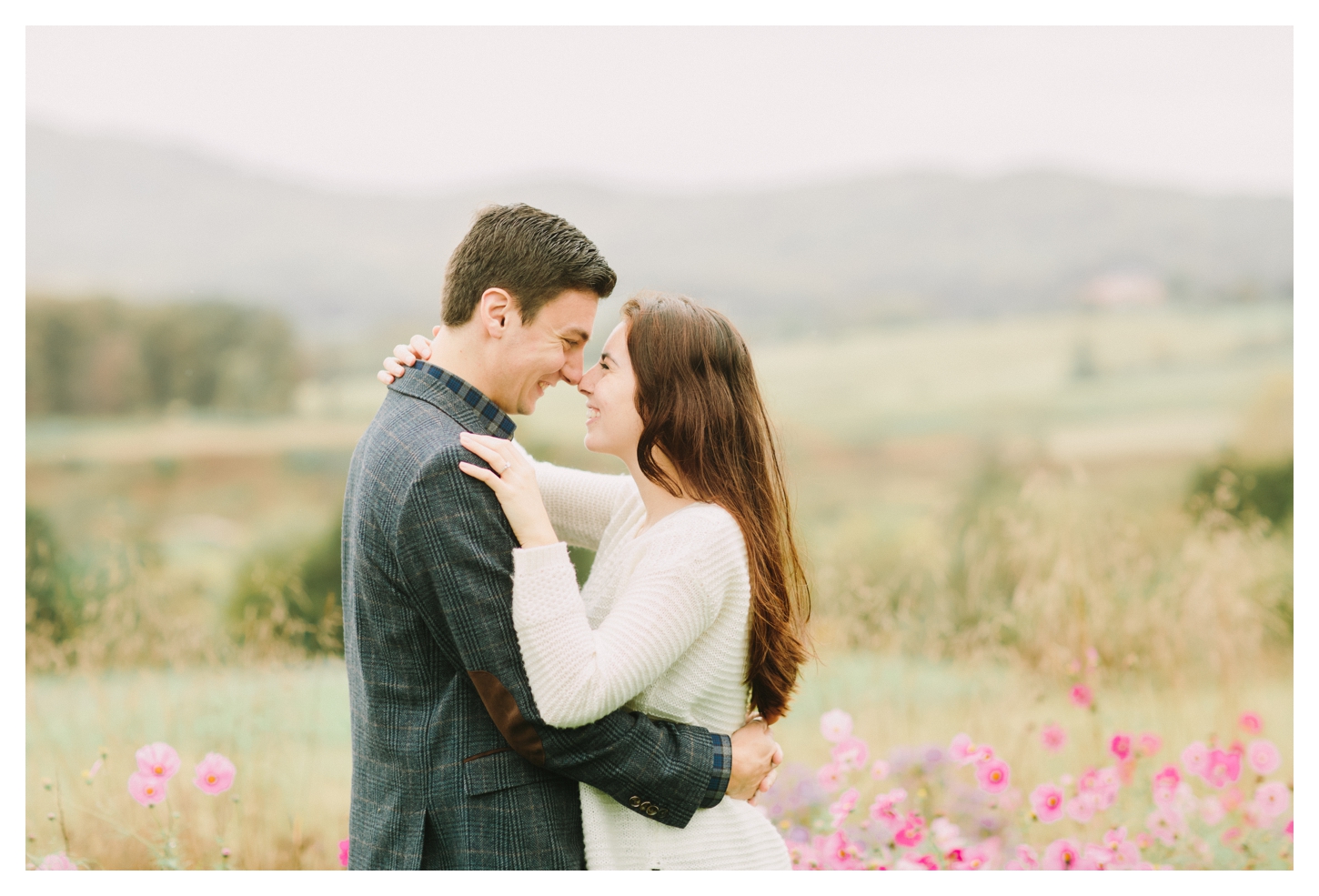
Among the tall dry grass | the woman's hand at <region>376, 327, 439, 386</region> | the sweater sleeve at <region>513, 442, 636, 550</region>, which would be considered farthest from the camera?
the tall dry grass

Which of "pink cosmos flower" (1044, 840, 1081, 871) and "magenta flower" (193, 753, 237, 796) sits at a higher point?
"magenta flower" (193, 753, 237, 796)

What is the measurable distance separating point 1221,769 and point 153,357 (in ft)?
22.6

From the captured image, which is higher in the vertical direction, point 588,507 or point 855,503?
Result: point 588,507

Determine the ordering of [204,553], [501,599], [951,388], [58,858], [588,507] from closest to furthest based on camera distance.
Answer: [501,599] < [588,507] < [58,858] < [204,553] < [951,388]

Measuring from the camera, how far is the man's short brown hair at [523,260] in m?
2.03

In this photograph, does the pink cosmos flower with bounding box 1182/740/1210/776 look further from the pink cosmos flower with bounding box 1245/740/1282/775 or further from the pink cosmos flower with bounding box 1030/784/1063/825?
the pink cosmos flower with bounding box 1030/784/1063/825

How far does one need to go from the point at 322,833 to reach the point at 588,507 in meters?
2.39

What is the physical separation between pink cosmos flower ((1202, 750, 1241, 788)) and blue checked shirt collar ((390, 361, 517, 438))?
10.5ft

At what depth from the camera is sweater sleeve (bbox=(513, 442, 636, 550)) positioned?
2.45m

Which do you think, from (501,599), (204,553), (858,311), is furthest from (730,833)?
(858,311)

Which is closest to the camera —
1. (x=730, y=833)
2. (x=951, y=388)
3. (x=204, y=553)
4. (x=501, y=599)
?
(x=501, y=599)

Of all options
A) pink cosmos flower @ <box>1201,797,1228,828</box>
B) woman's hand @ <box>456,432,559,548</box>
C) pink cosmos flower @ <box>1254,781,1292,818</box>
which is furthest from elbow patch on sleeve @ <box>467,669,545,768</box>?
pink cosmos flower @ <box>1254,781,1292,818</box>

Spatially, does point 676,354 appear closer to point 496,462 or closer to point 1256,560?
point 496,462

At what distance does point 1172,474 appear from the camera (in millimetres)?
6375
